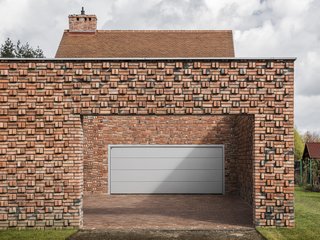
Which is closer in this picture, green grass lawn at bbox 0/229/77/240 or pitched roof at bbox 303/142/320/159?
green grass lawn at bbox 0/229/77/240

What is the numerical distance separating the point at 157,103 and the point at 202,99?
3.21ft

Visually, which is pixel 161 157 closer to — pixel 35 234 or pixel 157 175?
pixel 157 175

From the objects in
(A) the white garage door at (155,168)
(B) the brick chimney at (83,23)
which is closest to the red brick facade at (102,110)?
(A) the white garage door at (155,168)

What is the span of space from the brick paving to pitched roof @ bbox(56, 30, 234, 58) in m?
7.57

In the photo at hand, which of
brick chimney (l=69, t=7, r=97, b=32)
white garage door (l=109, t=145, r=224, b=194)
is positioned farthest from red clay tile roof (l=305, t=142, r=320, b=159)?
brick chimney (l=69, t=7, r=97, b=32)

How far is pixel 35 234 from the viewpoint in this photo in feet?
30.1

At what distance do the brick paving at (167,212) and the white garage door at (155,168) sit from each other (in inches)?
26.8

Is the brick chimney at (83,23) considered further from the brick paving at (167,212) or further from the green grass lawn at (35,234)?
the green grass lawn at (35,234)

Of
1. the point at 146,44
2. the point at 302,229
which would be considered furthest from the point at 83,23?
the point at 302,229

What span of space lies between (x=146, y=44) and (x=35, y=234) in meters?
15.3

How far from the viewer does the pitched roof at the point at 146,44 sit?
2203 centimetres

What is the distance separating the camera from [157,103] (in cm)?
986

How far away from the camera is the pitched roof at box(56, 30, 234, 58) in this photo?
22.0m

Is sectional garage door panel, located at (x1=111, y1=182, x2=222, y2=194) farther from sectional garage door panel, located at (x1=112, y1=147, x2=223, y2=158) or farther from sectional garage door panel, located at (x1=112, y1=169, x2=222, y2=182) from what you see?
sectional garage door panel, located at (x1=112, y1=147, x2=223, y2=158)
